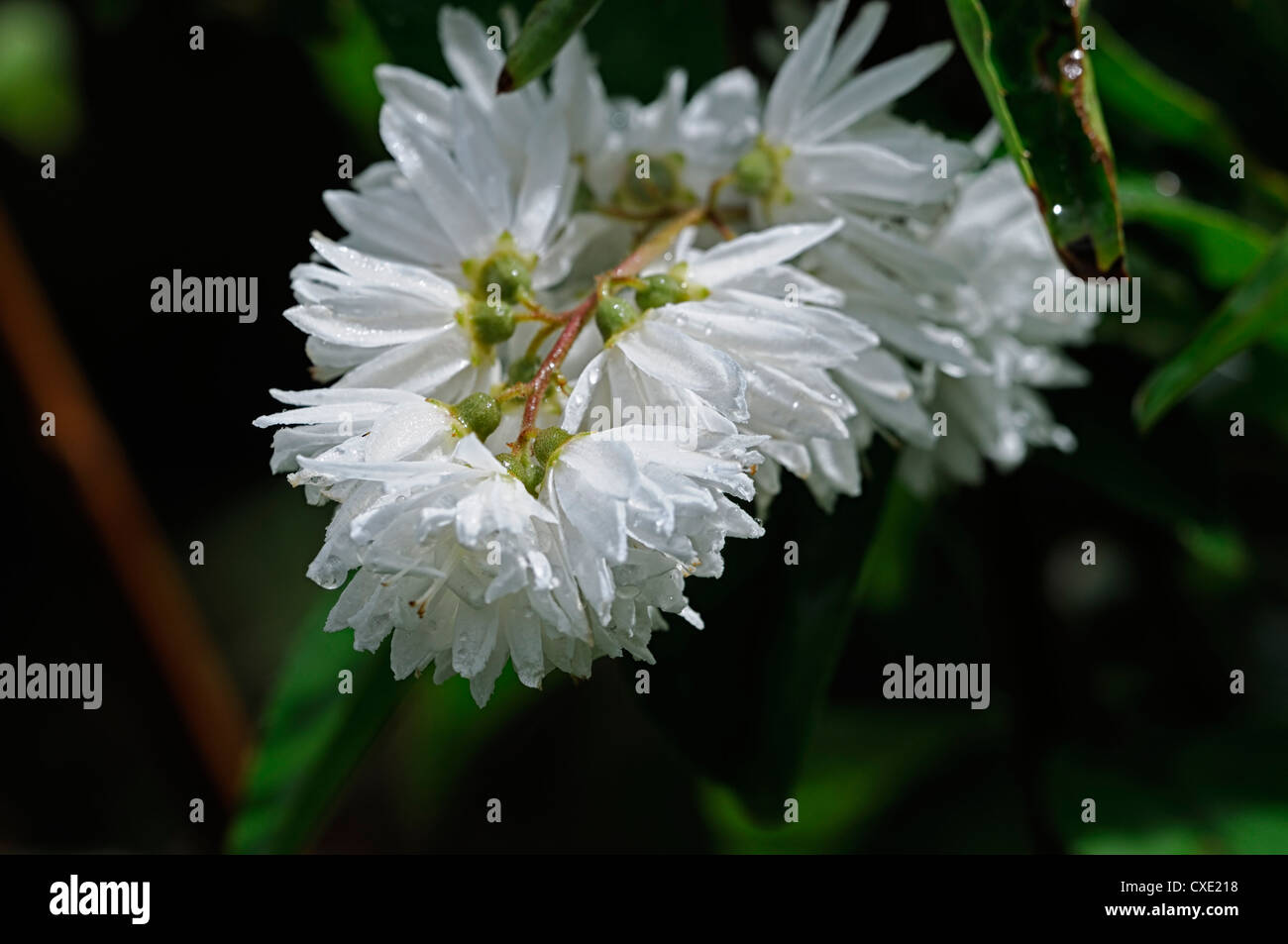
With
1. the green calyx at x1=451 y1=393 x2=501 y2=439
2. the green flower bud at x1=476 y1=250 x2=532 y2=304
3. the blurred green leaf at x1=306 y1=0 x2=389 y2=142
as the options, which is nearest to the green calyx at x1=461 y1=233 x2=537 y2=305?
the green flower bud at x1=476 y1=250 x2=532 y2=304

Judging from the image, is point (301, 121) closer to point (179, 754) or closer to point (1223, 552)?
point (179, 754)

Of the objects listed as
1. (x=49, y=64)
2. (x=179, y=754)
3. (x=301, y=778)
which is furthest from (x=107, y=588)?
(x=49, y=64)

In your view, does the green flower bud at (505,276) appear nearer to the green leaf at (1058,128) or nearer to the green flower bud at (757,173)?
the green flower bud at (757,173)

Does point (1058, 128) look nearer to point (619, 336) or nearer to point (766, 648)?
point (619, 336)

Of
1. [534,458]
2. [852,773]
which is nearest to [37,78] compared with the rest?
[534,458]

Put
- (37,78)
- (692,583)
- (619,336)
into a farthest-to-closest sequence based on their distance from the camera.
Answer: (37,78) → (692,583) → (619,336)

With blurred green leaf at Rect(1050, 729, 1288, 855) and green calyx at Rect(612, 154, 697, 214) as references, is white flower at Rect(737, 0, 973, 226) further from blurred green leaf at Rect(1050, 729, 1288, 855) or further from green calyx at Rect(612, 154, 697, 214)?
blurred green leaf at Rect(1050, 729, 1288, 855)
